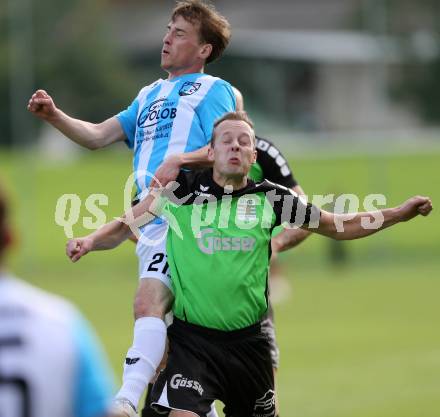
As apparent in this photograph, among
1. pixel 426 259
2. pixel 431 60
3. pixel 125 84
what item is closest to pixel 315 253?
pixel 426 259

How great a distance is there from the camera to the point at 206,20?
7.77 meters

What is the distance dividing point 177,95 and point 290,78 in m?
43.3

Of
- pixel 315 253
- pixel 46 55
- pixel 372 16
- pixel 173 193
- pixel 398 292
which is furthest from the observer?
pixel 46 55

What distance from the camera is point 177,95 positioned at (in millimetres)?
7625

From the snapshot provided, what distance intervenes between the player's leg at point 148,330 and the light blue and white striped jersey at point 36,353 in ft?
8.96

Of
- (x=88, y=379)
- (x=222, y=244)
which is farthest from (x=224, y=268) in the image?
(x=88, y=379)

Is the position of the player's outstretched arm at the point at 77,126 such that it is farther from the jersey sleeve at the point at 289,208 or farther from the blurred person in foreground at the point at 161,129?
the jersey sleeve at the point at 289,208

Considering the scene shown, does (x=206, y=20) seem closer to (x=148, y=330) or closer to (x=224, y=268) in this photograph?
(x=224, y=268)

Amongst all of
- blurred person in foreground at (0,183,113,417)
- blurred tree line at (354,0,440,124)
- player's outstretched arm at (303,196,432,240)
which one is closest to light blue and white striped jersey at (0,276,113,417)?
blurred person in foreground at (0,183,113,417)

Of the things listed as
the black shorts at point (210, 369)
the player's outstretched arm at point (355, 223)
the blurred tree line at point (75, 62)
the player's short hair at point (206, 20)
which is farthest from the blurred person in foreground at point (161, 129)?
the blurred tree line at point (75, 62)

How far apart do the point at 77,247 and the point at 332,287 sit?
55.7ft

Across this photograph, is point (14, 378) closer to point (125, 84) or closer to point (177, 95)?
point (177, 95)

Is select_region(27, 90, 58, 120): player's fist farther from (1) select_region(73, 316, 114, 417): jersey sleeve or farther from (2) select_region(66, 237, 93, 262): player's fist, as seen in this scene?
(1) select_region(73, 316, 114, 417): jersey sleeve

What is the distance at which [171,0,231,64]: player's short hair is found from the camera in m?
7.75
